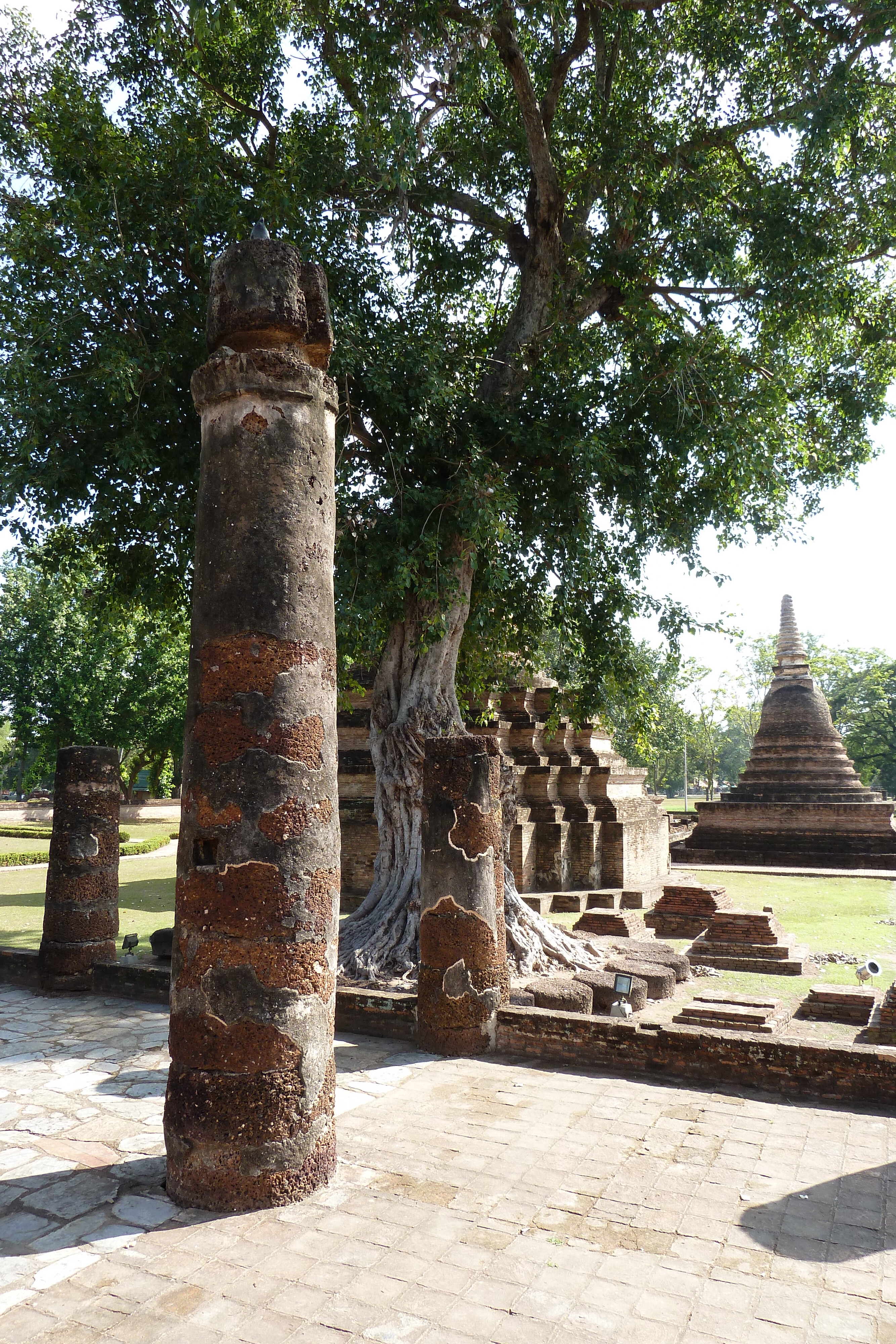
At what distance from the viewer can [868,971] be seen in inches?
341

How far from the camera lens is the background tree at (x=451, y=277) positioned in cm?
874

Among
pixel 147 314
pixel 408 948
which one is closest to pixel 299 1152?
pixel 408 948

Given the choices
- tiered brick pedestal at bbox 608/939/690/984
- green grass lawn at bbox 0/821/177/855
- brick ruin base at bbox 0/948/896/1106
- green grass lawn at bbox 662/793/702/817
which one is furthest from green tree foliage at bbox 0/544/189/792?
green grass lawn at bbox 662/793/702/817

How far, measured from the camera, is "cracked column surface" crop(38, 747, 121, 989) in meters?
8.55

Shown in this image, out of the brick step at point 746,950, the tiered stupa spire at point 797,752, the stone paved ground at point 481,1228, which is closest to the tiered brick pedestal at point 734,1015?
the stone paved ground at point 481,1228

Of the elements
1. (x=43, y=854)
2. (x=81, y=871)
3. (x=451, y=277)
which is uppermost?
(x=451, y=277)

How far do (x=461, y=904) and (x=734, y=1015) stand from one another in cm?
236

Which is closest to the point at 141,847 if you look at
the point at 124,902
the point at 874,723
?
the point at 124,902

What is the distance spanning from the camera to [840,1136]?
491 centimetres

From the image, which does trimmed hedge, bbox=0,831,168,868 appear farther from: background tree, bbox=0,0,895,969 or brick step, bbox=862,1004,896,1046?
brick step, bbox=862,1004,896,1046

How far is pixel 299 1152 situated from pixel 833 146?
10379 mm

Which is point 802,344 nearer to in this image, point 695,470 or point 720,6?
point 695,470

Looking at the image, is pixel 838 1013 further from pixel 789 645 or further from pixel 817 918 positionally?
pixel 789 645

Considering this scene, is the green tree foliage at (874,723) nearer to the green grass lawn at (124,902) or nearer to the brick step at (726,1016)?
the green grass lawn at (124,902)
